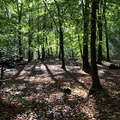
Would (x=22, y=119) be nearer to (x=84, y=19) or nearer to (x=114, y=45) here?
(x=84, y=19)

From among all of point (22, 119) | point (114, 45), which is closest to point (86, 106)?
point (22, 119)

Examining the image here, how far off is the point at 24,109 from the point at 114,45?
110 ft

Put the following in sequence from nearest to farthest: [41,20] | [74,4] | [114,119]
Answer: [114,119] < [74,4] < [41,20]

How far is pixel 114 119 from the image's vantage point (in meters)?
4.47

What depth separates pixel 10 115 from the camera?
5023 millimetres

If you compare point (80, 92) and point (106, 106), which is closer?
point (106, 106)

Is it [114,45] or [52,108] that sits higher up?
[114,45]

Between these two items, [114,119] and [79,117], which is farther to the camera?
[79,117]

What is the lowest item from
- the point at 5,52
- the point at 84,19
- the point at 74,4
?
the point at 5,52

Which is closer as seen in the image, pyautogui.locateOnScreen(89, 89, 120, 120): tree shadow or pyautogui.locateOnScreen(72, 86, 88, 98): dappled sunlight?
pyautogui.locateOnScreen(89, 89, 120, 120): tree shadow

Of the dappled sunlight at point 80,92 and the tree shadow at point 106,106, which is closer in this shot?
the tree shadow at point 106,106

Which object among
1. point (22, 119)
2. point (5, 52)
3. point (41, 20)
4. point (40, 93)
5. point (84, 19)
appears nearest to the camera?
point (22, 119)

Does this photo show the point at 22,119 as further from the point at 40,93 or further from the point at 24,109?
the point at 40,93

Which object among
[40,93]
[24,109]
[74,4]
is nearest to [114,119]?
[24,109]
